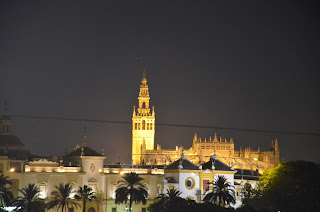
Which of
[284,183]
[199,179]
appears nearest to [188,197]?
[199,179]

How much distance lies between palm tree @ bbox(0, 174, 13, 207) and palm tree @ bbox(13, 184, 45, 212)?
86 centimetres

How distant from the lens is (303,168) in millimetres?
118938

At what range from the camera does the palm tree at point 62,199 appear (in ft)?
360

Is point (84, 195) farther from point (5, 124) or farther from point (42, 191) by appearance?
point (5, 124)

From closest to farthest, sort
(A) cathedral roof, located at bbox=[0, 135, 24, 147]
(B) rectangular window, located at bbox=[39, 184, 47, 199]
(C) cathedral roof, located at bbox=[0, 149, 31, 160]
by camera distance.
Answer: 1. (B) rectangular window, located at bbox=[39, 184, 47, 199]
2. (C) cathedral roof, located at bbox=[0, 149, 31, 160]
3. (A) cathedral roof, located at bbox=[0, 135, 24, 147]

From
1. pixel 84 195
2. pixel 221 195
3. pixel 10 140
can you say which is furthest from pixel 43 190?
pixel 10 140

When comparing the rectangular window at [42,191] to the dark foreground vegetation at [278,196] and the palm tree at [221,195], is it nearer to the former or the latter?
the dark foreground vegetation at [278,196]

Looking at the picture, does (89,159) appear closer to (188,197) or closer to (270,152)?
(188,197)

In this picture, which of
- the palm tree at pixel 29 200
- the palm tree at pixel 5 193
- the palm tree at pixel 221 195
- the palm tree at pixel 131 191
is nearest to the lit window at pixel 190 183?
the palm tree at pixel 221 195

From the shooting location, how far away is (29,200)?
106000 mm

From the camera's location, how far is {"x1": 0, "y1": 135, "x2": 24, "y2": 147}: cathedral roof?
135 meters

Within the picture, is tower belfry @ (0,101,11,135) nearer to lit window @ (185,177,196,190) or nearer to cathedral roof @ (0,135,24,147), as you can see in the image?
cathedral roof @ (0,135,24,147)

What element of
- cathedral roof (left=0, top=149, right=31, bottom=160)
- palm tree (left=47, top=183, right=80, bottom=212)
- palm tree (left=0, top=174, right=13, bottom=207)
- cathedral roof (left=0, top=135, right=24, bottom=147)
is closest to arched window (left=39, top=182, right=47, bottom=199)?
palm tree (left=47, top=183, right=80, bottom=212)

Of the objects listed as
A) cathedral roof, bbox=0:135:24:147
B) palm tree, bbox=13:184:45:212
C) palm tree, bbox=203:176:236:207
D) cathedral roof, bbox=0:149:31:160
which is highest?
cathedral roof, bbox=0:135:24:147
